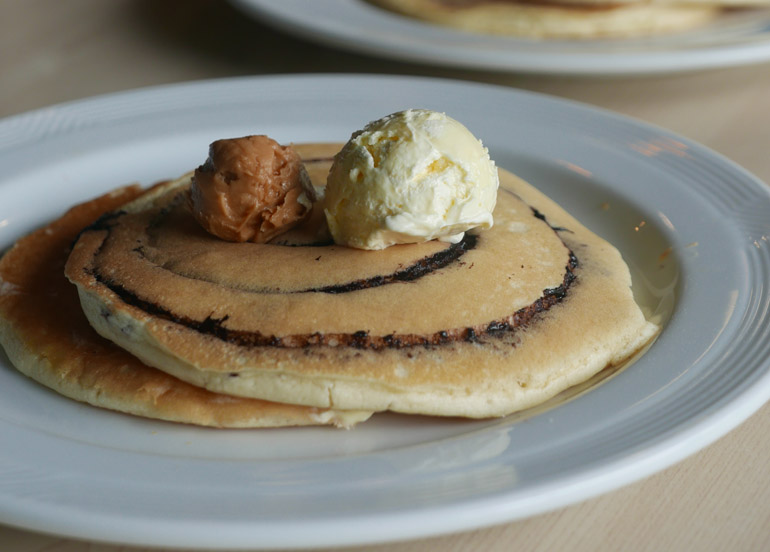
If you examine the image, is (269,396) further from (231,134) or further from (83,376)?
(231,134)

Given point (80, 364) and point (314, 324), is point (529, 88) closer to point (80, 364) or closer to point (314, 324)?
point (314, 324)

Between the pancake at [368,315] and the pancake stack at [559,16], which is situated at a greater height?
the pancake stack at [559,16]

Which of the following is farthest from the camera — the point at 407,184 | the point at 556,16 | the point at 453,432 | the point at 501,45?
the point at 556,16

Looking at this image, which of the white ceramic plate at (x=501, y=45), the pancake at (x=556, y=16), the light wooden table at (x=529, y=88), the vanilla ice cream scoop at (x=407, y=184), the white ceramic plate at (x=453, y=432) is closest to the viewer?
the white ceramic plate at (x=453, y=432)

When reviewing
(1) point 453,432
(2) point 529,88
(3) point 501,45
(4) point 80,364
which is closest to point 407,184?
(1) point 453,432

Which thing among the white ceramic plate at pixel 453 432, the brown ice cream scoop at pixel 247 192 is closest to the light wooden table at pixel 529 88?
Answer: the white ceramic plate at pixel 453 432

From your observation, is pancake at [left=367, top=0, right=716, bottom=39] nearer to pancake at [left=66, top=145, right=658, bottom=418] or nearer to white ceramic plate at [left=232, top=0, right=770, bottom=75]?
white ceramic plate at [left=232, top=0, right=770, bottom=75]

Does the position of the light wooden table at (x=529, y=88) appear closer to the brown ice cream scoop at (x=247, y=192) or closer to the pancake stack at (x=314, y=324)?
the pancake stack at (x=314, y=324)

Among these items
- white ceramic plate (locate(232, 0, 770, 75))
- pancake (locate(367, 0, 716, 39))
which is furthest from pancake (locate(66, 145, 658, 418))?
pancake (locate(367, 0, 716, 39))
